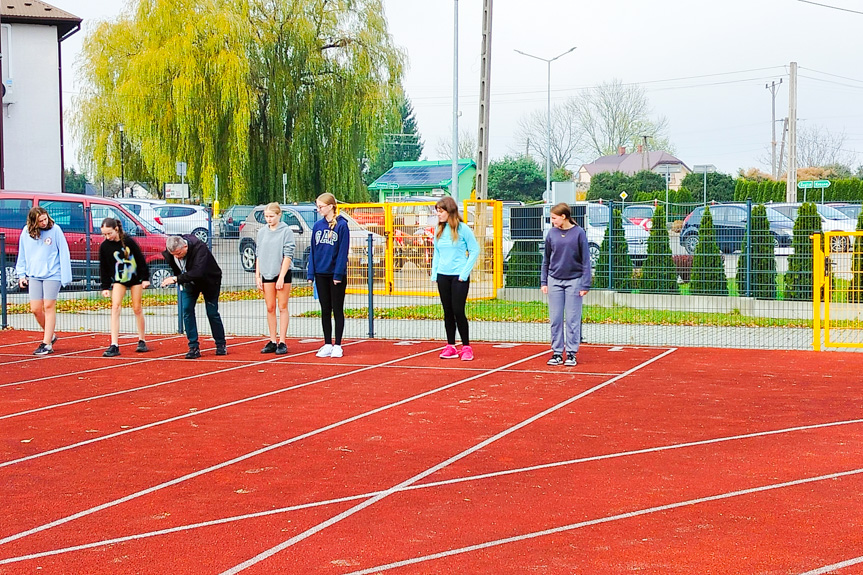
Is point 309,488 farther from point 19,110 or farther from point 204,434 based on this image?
point 19,110

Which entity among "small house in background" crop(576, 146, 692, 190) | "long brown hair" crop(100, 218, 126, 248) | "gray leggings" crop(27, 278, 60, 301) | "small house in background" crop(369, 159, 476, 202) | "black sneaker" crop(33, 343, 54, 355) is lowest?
"black sneaker" crop(33, 343, 54, 355)

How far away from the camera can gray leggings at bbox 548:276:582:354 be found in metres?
11.1

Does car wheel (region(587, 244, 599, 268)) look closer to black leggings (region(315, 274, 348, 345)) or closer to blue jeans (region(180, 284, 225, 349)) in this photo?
black leggings (region(315, 274, 348, 345))

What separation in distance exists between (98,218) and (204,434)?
14.2m

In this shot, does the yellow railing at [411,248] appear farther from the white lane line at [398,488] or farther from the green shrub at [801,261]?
the white lane line at [398,488]

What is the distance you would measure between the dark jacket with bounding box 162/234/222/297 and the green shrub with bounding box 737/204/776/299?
8.72 metres

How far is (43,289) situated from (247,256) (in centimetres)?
495

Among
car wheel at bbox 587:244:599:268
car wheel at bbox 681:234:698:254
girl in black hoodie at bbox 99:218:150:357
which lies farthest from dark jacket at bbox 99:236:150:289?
car wheel at bbox 681:234:698:254

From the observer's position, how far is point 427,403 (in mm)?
8969

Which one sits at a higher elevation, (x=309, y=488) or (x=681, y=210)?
(x=681, y=210)

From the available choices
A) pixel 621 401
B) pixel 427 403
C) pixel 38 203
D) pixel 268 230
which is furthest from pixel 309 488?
pixel 38 203

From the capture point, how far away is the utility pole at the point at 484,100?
20938 millimetres

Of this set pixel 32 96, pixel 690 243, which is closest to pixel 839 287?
pixel 690 243

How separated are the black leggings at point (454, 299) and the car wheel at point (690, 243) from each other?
663cm
